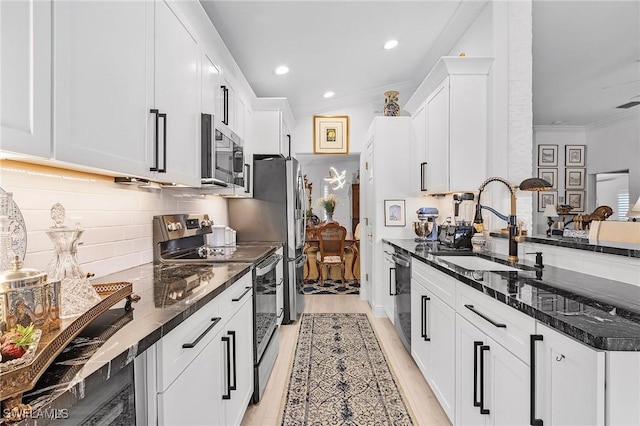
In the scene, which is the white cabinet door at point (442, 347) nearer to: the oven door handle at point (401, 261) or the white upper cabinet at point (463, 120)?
the oven door handle at point (401, 261)

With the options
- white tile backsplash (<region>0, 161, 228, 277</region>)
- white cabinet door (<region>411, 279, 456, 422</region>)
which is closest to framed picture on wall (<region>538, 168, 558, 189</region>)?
white cabinet door (<region>411, 279, 456, 422</region>)

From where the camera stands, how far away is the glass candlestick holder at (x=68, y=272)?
3.22 ft

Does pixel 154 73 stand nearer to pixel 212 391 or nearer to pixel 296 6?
pixel 212 391

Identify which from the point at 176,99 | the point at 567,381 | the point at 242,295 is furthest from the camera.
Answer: the point at 242,295

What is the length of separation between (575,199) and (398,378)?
6508 mm

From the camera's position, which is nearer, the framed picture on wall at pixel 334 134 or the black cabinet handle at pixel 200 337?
the black cabinet handle at pixel 200 337

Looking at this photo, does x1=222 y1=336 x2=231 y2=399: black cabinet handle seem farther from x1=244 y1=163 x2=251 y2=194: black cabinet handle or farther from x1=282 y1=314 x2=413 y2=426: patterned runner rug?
x1=244 y1=163 x2=251 y2=194: black cabinet handle

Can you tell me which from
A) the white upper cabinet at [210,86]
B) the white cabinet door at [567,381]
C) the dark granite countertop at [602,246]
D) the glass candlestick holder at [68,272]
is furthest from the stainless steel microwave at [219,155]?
the dark granite countertop at [602,246]

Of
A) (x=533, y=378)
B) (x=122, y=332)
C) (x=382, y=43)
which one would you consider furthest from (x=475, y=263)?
(x=382, y=43)

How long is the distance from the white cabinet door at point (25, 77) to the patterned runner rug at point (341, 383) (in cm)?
193

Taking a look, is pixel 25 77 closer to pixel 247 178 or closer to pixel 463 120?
pixel 247 178

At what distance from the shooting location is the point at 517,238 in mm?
2055

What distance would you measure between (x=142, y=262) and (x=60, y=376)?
1496 millimetres

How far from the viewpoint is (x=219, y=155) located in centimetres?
240
